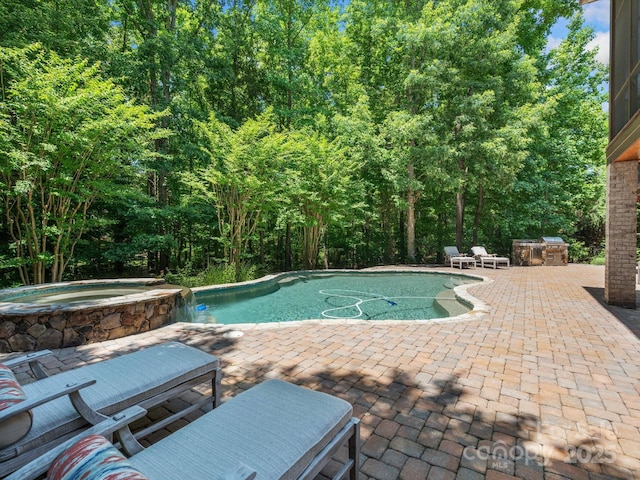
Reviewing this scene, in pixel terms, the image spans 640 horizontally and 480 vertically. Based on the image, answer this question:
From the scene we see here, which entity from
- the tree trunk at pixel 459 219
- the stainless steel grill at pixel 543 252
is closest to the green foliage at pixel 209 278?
the tree trunk at pixel 459 219

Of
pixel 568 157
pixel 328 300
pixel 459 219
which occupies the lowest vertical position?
pixel 328 300

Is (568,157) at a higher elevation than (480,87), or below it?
below

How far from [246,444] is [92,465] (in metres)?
0.58

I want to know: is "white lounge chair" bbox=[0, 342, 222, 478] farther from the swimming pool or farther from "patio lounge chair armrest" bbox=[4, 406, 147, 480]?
the swimming pool

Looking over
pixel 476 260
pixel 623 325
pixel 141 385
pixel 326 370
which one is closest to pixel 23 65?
pixel 141 385

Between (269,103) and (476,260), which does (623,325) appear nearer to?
(476,260)

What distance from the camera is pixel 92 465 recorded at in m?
0.89

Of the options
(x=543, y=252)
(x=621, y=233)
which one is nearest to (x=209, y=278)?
(x=621, y=233)

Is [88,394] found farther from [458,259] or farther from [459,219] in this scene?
[459,219]

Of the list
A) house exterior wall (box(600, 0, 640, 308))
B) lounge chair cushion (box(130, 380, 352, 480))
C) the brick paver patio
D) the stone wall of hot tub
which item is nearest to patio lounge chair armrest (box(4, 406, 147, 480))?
lounge chair cushion (box(130, 380, 352, 480))

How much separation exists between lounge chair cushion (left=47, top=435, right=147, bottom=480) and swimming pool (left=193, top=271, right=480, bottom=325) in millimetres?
4586

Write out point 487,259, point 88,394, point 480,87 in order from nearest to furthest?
point 88,394
point 487,259
point 480,87

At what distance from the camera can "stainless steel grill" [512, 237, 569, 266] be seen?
12305mm

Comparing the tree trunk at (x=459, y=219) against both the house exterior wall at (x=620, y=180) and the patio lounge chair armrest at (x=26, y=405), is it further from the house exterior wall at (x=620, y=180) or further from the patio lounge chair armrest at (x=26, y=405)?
the patio lounge chair armrest at (x=26, y=405)
